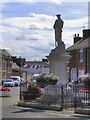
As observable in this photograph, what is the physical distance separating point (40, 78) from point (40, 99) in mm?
1629

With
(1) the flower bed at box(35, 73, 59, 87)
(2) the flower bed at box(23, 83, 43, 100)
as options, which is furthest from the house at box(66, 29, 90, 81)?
(2) the flower bed at box(23, 83, 43, 100)

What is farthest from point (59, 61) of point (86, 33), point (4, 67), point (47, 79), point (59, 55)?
point (4, 67)

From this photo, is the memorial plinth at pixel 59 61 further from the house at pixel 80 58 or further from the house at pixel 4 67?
the house at pixel 4 67

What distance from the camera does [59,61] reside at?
1972 cm

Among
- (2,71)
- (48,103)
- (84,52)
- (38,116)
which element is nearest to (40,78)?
(48,103)

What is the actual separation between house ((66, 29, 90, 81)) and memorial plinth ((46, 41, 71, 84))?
20709 millimetres

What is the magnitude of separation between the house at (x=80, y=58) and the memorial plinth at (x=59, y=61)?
67.9ft

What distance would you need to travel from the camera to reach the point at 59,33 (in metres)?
19.8

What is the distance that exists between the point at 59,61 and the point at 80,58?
24170 millimetres

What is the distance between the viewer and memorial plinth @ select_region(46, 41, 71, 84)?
19578mm

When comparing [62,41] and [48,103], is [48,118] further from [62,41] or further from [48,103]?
[62,41]

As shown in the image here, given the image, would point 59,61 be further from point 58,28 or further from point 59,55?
point 58,28

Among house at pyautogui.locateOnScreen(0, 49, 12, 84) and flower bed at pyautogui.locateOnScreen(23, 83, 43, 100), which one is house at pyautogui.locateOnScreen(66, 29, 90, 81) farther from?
flower bed at pyautogui.locateOnScreen(23, 83, 43, 100)

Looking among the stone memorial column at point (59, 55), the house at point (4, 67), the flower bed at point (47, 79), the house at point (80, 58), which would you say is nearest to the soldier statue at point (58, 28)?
the stone memorial column at point (59, 55)
